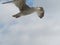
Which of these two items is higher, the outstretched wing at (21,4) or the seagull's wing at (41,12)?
the seagull's wing at (41,12)

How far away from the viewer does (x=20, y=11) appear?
17.4 ft

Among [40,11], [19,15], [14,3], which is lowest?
[19,15]

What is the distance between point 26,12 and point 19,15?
0.89ft

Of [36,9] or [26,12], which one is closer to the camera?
[26,12]

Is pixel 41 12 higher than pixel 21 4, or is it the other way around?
pixel 41 12

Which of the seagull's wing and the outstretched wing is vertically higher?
the seagull's wing

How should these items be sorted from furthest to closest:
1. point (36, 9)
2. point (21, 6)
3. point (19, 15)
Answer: point (36, 9), point (21, 6), point (19, 15)

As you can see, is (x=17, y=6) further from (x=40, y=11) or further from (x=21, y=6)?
(x=40, y=11)

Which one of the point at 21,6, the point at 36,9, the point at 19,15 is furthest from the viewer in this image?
the point at 36,9

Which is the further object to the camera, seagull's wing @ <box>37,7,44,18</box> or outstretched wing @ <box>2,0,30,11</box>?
seagull's wing @ <box>37,7,44,18</box>

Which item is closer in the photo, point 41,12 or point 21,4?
point 21,4

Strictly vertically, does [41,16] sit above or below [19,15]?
above

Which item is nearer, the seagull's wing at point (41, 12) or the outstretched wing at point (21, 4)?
the outstretched wing at point (21, 4)

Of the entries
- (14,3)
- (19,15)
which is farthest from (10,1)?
(19,15)
